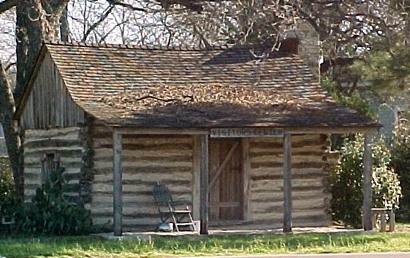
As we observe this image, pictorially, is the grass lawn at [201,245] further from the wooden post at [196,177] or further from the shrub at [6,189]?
the shrub at [6,189]

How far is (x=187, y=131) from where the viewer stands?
22.6m

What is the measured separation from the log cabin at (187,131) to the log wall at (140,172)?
0.08 ft

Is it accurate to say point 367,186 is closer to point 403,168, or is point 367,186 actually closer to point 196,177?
point 196,177

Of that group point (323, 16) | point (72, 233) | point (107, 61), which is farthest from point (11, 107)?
point (323, 16)

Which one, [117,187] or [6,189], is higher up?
[117,187]

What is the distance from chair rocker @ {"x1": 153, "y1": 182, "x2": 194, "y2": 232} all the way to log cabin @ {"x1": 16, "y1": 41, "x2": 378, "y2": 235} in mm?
261

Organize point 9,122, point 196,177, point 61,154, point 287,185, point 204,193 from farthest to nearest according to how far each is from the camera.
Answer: point 9,122 → point 61,154 → point 196,177 → point 287,185 → point 204,193

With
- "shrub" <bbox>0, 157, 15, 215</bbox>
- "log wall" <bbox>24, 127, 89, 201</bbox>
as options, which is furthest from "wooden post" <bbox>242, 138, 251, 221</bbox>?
"shrub" <bbox>0, 157, 15, 215</bbox>

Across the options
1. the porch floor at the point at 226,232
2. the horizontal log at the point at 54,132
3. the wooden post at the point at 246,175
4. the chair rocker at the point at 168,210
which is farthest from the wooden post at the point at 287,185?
the horizontal log at the point at 54,132

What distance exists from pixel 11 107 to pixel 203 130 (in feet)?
30.3

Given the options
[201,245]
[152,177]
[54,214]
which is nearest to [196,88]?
[152,177]

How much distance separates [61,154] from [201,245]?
21.3ft

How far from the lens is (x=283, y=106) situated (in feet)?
81.1

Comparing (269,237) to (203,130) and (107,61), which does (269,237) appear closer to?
(203,130)
